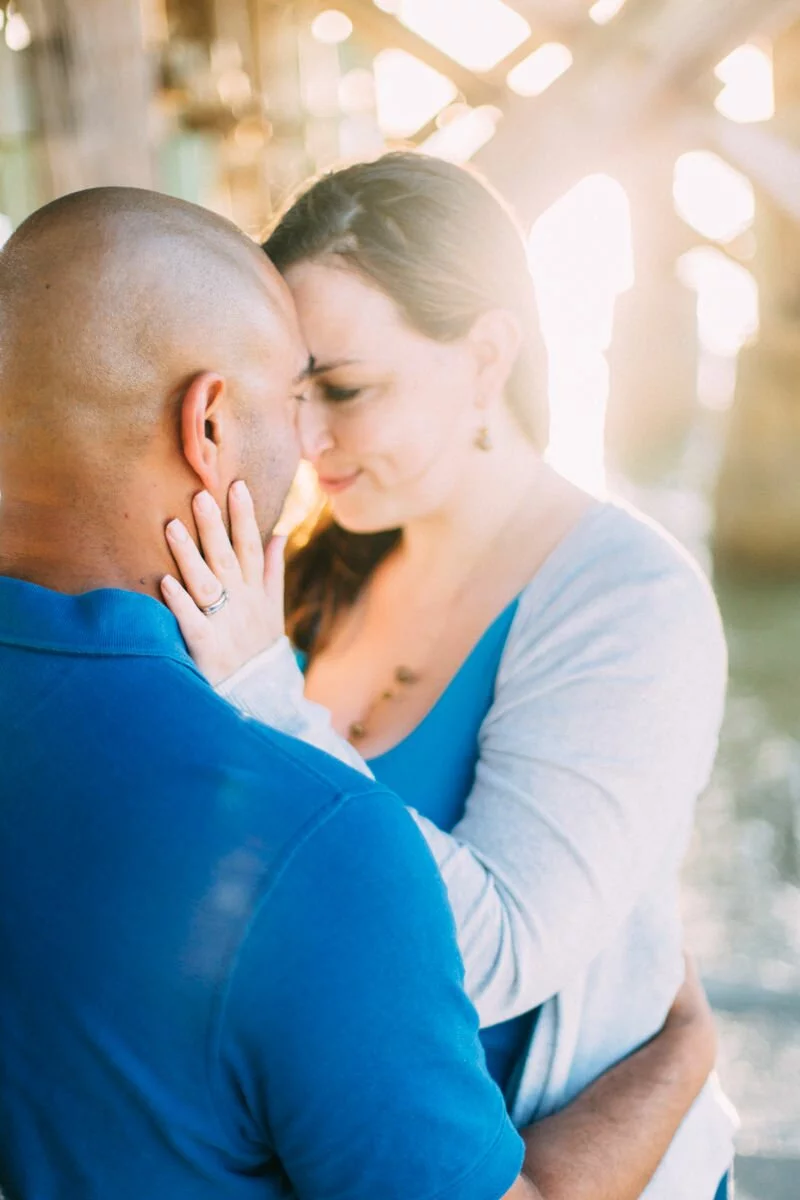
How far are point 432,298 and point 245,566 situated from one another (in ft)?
2.03

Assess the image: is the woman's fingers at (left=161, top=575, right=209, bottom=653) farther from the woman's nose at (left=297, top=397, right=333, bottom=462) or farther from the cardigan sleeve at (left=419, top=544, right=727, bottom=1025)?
the woman's nose at (left=297, top=397, right=333, bottom=462)

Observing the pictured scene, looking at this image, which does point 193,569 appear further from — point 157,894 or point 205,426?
point 157,894

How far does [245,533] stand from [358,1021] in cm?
52

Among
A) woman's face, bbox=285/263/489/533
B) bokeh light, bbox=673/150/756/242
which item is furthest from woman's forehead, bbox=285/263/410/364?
bokeh light, bbox=673/150/756/242

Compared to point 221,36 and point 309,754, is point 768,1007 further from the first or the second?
point 221,36

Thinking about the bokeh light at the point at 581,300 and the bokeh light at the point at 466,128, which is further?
the bokeh light at the point at 466,128

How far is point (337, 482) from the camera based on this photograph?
184 cm

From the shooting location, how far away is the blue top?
1.56 meters

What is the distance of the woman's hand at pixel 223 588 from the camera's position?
3.69ft

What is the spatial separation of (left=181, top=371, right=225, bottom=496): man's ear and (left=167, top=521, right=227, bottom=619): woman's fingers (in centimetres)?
5

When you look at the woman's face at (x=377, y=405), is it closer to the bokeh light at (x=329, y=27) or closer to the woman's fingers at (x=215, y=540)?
the woman's fingers at (x=215, y=540)

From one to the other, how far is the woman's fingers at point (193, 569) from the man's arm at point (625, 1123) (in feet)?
2.35

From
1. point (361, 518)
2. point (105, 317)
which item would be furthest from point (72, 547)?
point (361, 518)

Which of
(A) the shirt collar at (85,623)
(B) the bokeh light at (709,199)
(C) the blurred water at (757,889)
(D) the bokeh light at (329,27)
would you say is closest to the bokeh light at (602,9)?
(A) the shirt collar at (85,623)
